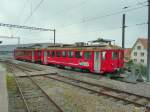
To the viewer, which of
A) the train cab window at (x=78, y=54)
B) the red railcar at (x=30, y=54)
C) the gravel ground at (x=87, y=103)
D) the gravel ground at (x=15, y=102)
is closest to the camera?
the gravel ground at (x=87, y=103)

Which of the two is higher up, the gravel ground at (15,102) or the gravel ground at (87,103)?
the gravel ground at (87,103)

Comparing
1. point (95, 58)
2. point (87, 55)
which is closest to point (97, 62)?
point (95, 58)

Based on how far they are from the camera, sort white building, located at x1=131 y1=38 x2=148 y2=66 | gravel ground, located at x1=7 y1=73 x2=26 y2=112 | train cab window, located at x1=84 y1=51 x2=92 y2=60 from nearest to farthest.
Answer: gravel ground, located at x1=7 y1=73 x2=26 y2=112
train cab window, located at x1=84 y1=51 x2=92 y2=60
white building, located at x1=131 y1=38 x2=148 y2=66

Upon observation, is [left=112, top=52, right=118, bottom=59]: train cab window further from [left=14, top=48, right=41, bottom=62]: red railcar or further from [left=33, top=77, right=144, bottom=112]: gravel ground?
[left=14, top=48, right=41, bottom=62]: red railcar

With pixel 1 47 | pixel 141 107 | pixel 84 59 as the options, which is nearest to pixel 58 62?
pixel 84 59

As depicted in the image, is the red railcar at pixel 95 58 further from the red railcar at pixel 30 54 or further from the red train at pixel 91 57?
the red railcar at pixel 30 54

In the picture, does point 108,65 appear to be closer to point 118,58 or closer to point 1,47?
point 118,58

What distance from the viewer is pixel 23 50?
5478cm

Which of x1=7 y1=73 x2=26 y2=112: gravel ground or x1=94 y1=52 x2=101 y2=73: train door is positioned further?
x1=94 y1=52 x2=101 y2=73: train door

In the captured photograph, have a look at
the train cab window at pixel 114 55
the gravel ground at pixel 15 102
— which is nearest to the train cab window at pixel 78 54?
the train cab window at pixel 114 55

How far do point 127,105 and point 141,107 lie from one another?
0.68 metres

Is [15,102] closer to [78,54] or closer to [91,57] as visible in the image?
[91,57]

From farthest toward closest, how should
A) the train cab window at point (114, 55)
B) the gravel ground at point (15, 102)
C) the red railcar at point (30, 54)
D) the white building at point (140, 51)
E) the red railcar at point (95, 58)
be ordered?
the white building at point (140, 51)
the red railcar at point (30, 54)
the train cab window at point (114, 55)
the red railcar at point (95, 58)
the gravel ground at point (15, 102)

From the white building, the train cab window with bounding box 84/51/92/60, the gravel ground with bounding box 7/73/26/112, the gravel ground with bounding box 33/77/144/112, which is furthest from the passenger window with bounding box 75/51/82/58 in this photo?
the white building
